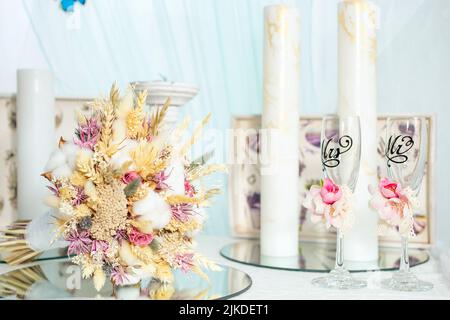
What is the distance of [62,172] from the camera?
29.3 inches

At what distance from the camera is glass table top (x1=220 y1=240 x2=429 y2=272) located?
0.93 meters

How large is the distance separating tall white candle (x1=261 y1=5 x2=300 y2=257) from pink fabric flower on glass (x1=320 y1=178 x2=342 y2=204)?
0.67 ft

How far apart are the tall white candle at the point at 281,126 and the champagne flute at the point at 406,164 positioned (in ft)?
0.73

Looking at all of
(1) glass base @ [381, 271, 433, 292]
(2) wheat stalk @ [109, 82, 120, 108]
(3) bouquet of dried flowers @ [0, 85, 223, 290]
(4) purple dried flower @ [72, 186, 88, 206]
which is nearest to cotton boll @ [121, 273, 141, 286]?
(3) bouquet of dried flowers @ [0, 85, 223, 290]

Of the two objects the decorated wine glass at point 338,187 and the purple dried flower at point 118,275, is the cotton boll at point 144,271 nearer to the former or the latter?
the purple dried flower at point 118,275

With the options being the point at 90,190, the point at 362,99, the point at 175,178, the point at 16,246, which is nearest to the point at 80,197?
the point at 90,190

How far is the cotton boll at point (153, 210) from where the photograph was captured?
2.37 ft

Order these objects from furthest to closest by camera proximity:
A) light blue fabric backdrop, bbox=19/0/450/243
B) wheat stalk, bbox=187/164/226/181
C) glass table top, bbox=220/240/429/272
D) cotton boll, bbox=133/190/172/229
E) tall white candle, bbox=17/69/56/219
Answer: light blue fabric backdrop, bbox=19/0/450/243
tall white candle, bbox=17/69/56/219
glass table top, bbox=220/240/429/272
wheat stalk, bbox=187/164/226/181
cotton boll, bbox=133/190/172/229

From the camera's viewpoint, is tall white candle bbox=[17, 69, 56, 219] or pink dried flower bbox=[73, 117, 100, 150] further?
tall white candle bbox=[17, 69, 56, 219]

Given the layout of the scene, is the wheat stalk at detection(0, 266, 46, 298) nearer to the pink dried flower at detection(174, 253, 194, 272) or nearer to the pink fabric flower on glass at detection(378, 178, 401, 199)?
the pink dried flower at detection(174, 253, 194, 272)

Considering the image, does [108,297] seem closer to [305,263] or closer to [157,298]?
[157,298]

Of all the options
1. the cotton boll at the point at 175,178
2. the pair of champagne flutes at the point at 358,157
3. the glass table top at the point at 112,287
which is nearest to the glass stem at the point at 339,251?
the pair of champagne flutes at the point at 358,157

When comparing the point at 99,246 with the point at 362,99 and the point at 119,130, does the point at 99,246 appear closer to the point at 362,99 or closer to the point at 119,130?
the point at 119,130
